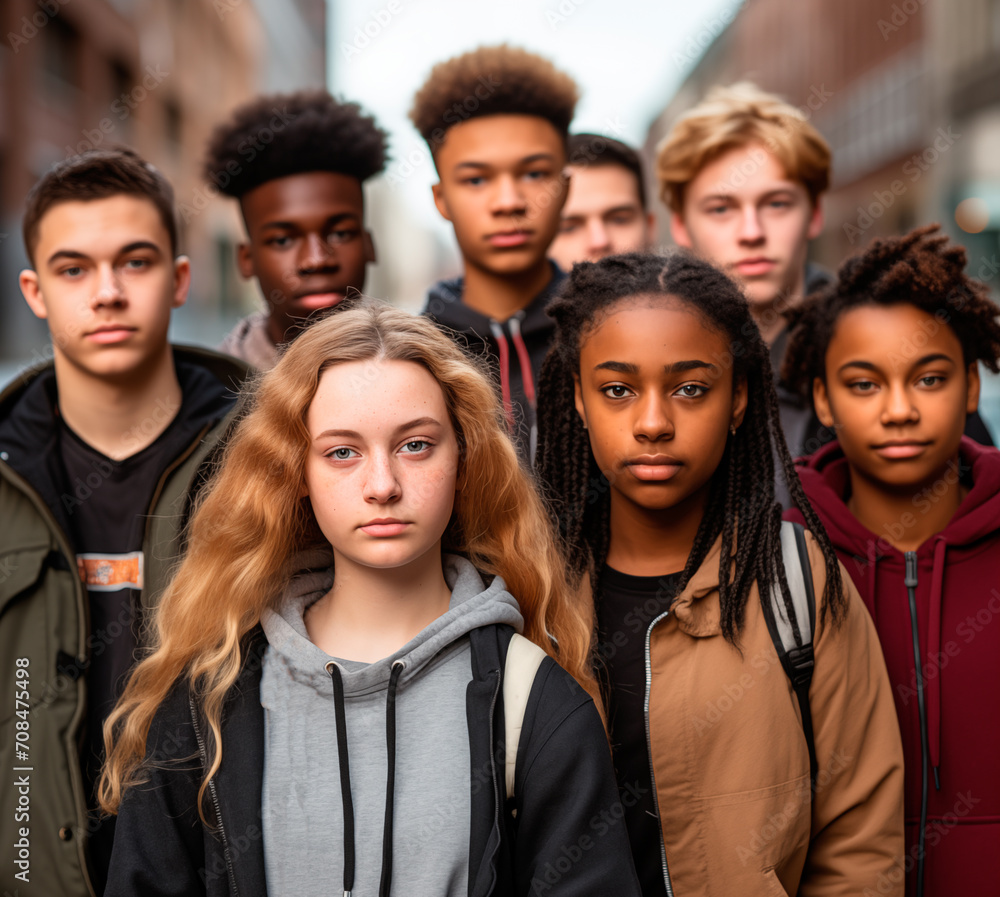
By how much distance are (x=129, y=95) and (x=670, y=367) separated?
26.1m

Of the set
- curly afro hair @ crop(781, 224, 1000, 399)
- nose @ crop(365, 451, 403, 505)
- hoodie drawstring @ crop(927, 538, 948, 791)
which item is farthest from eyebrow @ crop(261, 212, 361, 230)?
hoodie drawstring @ crop(927, 538, 948, 791)

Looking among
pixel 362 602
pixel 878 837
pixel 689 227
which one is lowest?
pixel 878 837

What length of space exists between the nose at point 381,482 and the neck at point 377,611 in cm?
20

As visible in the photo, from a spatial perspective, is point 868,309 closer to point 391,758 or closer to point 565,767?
point 565,767

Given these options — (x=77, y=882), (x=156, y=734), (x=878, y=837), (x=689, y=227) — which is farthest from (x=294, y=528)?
(x=689, y=227)

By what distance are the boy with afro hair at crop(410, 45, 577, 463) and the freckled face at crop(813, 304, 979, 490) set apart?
1083 millimetres

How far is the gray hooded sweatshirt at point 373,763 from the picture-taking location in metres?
1.98

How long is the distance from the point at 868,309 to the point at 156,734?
209 centimetres

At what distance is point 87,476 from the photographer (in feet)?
9.77

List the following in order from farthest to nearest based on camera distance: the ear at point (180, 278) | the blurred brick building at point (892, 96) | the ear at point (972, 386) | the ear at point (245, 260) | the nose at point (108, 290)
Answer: the blurred brick building at point (892, 96) → the ear at point (245, 260) → the ear at point (180, 278) → the nose at point (108, 290) → the ear at point (972, 386)

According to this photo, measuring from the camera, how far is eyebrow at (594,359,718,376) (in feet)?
7.67

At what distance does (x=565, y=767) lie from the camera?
1984mm

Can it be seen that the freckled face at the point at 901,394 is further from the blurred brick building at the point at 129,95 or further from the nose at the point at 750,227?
the blurred brick building at the point at 129,95

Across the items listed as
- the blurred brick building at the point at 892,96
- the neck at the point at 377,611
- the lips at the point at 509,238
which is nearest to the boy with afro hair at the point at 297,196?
the lips at the point at 509,238
